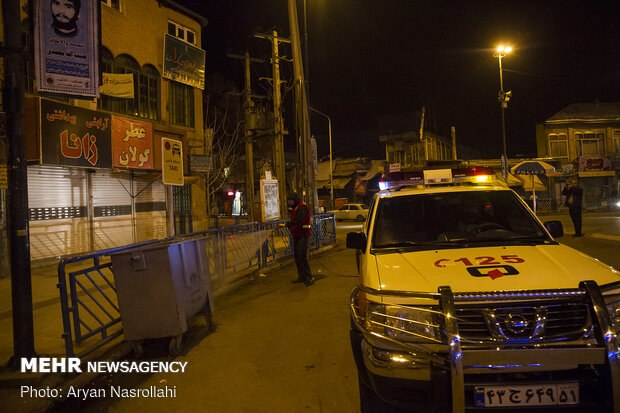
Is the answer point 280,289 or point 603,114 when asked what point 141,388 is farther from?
point 603,114

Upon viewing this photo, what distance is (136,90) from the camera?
15508 mm

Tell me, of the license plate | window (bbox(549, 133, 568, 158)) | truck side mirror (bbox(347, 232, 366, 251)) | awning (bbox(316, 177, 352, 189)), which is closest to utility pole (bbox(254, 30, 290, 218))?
truck side mirror (bbox(347, 232, 366, 251))

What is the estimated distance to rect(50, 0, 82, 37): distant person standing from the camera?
5500mm

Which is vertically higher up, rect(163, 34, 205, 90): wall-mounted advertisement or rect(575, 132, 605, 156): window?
rect(163, 34, 205, 90): wall-mounted advertisement

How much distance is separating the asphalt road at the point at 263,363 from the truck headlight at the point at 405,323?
1071 millimetres

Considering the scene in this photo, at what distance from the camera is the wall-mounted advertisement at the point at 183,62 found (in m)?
16.8

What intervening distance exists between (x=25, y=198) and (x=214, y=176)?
1812cm

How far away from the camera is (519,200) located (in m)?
4.50

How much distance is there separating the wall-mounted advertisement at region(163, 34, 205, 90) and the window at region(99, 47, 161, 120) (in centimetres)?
76

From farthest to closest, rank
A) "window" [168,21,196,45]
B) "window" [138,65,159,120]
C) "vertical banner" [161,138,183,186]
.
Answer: "window" [168,21,196,45] < "window" [138,65,159,120] < "vertical banner" [161,138,183,186]

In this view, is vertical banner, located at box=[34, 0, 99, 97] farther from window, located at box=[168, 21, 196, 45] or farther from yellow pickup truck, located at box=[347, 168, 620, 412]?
window, located at box=[168, 21, 196, 45]

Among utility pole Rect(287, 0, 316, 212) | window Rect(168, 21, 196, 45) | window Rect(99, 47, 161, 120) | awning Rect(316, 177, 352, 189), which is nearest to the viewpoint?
utility pole Rect(287, 0, 316, 212)

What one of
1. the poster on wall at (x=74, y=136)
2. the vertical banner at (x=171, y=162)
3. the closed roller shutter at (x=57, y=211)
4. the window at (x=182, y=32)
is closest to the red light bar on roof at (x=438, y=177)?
the vertical banner at (x=171, y=162)

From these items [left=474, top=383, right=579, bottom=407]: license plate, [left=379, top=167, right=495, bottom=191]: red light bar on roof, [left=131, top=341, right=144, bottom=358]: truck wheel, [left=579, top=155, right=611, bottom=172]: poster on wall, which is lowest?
[left=131, top=341, right=144, bottom=358]: truck wheel
